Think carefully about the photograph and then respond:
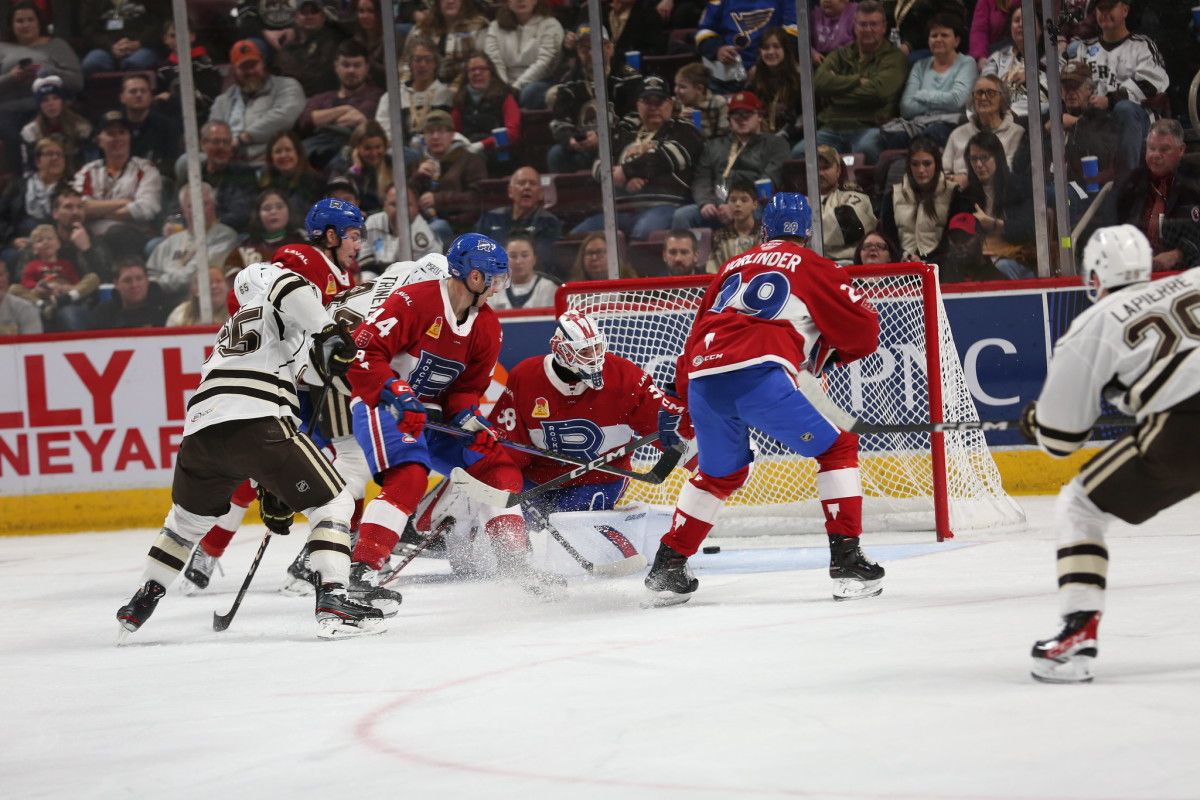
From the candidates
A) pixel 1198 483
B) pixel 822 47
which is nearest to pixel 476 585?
pixel 1198 483

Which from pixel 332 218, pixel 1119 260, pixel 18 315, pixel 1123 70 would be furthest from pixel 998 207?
pixel 18 315

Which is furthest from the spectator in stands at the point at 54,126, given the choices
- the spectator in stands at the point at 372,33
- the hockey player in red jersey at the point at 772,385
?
the hockey player in red jersey at the point at 772,385

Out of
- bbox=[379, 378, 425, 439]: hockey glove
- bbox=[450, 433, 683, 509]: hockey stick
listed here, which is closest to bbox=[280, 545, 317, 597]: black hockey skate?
bbox=[450, 433, 683, 509]: hockey stick

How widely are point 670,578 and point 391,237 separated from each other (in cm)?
415

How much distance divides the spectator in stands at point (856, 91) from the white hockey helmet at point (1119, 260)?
4.75 meters

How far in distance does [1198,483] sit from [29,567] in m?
5.08

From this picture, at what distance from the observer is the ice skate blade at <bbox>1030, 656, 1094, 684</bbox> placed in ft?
9.80

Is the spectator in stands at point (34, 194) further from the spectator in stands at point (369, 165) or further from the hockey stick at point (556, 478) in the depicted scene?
the hockey stick at point (556, 478)

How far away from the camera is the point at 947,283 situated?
23.1 feet

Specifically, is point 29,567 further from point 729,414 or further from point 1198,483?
point 1198,483

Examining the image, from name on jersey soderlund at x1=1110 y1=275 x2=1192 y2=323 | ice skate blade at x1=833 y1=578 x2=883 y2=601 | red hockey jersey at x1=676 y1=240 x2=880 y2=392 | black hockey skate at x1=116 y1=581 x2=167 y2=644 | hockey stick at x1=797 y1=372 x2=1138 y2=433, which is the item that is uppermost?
name on jersey soderlund at x1=1110 y1=275 x2=1192 y2=323

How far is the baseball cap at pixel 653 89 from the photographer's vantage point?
26.4ft

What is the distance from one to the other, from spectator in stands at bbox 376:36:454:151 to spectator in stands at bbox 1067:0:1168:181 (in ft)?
10.9

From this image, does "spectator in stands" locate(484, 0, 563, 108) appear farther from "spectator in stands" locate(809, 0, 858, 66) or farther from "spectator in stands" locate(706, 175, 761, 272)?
"spectator in stands" locate(809, 0, 858, 66)
